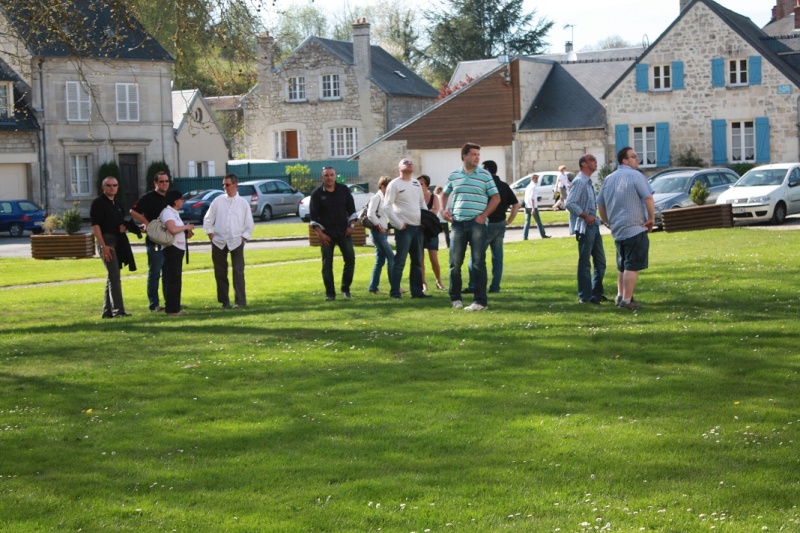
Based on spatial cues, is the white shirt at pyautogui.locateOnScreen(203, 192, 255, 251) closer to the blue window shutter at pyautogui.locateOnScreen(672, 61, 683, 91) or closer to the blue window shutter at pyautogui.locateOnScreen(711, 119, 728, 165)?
the blue window shutter at pyautogui.locateOnScreen(711, 119, 728, 165)

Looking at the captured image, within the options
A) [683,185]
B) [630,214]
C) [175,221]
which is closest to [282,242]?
[683,185]

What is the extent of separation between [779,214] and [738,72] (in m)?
17.0

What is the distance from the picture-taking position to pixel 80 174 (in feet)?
167

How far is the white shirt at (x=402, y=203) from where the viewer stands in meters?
15.2

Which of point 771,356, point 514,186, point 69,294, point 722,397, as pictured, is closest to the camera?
point 722,397

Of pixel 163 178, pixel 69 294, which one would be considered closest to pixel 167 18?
pixel 163 178

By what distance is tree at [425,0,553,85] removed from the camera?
240 ft

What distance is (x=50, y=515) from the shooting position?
5898 mm

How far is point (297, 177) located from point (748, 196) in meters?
28.6

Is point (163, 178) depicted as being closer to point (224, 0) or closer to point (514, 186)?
point (224, 0)

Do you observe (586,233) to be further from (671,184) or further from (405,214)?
(671,184)

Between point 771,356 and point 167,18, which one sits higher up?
point 167,18

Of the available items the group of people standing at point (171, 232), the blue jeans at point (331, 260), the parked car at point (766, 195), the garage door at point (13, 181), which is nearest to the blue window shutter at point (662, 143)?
the parked car at point (766, 195)

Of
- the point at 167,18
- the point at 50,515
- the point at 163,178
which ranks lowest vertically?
the point at 50,515
